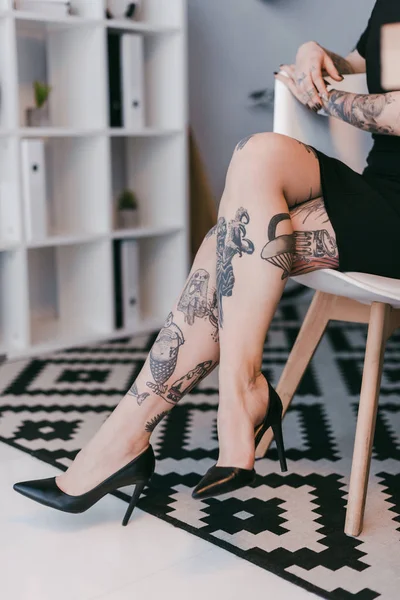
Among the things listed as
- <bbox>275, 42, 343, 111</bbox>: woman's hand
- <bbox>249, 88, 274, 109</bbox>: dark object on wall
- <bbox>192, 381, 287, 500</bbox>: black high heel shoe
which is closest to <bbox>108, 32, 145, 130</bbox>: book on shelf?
<bbox>249, 88, 274, 109</bbox>: dark object on wall

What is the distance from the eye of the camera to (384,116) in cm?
135

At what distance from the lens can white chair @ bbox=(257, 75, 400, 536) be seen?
4.27 ft

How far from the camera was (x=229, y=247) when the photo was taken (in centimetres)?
124

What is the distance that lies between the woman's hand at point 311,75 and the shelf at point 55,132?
1.12m

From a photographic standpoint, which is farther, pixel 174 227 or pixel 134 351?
pixel 174 227

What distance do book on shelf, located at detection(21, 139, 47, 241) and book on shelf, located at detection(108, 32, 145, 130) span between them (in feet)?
1.17

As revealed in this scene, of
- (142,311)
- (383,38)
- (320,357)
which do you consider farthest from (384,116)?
(142,311)

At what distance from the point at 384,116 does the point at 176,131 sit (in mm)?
1506

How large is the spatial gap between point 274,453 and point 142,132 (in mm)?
1390

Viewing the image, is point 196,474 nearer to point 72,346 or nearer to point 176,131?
point 72,346

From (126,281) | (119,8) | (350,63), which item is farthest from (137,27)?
(350,63)

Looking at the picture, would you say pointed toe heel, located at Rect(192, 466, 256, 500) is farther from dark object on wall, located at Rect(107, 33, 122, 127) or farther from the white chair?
dark object on wall, located at Rect(107, 33, 122, 127)

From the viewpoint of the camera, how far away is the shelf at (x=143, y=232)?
2692 mm

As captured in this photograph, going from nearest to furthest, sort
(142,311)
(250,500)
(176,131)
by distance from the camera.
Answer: (250,500) → (176,131) → (142,311)
